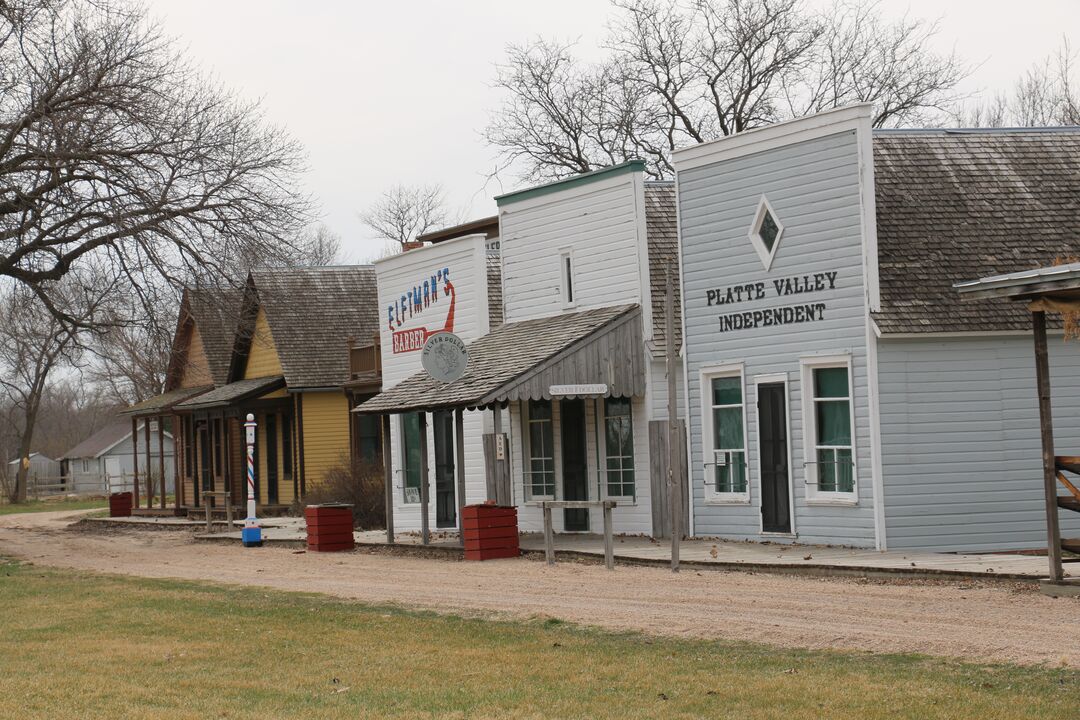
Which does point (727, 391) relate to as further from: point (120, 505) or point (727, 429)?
point (120, 505)

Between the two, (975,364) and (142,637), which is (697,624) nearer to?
(142,637)

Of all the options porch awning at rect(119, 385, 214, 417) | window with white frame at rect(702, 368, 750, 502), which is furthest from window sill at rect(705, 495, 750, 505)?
porch awning at rect(119, 385, 214, 417)

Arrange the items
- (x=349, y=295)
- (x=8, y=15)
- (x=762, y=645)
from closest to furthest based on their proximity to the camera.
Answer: (x=762, y=645) → (x=8, y=15) → (x=349, y=295)

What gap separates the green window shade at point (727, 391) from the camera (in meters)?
21.3

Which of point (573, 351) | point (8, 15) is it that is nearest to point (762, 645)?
point (573, 351)

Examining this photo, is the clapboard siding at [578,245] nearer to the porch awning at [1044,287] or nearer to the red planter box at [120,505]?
the porch awning at [1044,287]

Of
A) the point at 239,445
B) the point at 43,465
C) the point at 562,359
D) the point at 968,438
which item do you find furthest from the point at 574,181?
the point at 43,465

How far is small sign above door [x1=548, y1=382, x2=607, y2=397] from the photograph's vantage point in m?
21.0

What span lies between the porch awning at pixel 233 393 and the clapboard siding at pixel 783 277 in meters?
17.6

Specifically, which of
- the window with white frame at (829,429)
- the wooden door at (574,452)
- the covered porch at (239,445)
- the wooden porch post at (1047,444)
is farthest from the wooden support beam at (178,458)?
the wooden porch post at (1047,444)

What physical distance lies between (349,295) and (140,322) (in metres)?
14.1

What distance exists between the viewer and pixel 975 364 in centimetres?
1939

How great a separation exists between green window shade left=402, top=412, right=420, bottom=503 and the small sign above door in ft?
22.9

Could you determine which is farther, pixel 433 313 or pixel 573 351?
pixel 433 313
